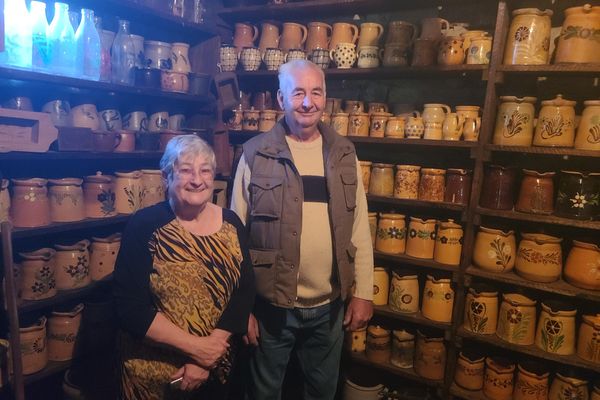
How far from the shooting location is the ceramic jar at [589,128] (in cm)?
168

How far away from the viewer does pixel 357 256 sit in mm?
1764

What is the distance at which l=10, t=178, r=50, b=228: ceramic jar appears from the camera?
5.53 feet

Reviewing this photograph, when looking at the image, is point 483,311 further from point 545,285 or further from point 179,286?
point 179,286

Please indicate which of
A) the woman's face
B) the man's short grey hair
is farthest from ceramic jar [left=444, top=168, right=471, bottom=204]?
the woman's face

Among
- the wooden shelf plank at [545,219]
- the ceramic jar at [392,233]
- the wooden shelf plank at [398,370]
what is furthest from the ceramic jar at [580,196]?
the wooden shelf plank at [398,370]

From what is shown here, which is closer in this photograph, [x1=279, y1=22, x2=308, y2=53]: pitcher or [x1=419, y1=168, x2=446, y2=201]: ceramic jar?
[x1=419, y1=168, x2=446, y2=201]: ceramic jar

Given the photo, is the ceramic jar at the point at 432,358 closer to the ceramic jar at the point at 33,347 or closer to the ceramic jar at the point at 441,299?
the ceramic jar at the point at 441,299

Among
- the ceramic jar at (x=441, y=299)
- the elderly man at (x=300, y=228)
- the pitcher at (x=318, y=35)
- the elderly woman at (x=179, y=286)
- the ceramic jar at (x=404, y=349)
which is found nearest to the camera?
the elderly woman at (x=179, y=286)

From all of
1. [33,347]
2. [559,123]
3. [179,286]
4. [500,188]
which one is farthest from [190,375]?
[559,123]

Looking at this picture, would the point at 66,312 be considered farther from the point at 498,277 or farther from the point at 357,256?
the point at 498,277

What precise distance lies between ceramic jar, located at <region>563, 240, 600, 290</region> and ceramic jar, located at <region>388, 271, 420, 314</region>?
2.20 ft

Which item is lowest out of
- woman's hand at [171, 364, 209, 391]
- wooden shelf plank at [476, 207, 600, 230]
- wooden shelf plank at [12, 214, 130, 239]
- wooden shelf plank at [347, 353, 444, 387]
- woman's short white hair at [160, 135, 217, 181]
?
wooden shelf plank at [347, 353, 444, 387]

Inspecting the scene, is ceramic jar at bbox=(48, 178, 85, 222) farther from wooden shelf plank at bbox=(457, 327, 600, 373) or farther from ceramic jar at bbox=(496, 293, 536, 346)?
ceramic jar at bbox=(496, 293, 536, 346)

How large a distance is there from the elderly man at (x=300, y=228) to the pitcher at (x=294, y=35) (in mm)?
737
